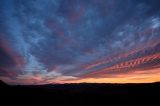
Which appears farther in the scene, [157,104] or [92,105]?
[92,105]

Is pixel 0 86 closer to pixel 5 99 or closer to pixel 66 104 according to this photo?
pixel 5 99

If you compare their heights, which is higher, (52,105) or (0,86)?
(0,86)

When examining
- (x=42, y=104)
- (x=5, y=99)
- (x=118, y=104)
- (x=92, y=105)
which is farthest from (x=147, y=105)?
(x=5, y=99)

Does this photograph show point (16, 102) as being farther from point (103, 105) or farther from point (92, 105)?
point (103, 105)

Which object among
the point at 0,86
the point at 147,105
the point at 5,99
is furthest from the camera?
the point at 0,86

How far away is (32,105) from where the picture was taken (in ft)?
95.9

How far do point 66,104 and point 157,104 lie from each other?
18.3 meters

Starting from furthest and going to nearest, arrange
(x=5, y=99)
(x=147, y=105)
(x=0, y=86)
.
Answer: (x=0, y=86), (x=5, y=99), (x=147, y=105)

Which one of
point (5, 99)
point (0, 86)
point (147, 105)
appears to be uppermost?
point (0, 86)

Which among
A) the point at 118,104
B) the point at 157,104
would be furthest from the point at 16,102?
the point at 157,104

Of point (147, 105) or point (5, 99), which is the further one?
point (5, 99)

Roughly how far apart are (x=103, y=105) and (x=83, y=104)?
427cm

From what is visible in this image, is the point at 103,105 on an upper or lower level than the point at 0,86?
lower

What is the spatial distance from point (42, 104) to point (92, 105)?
10522 millimetres
